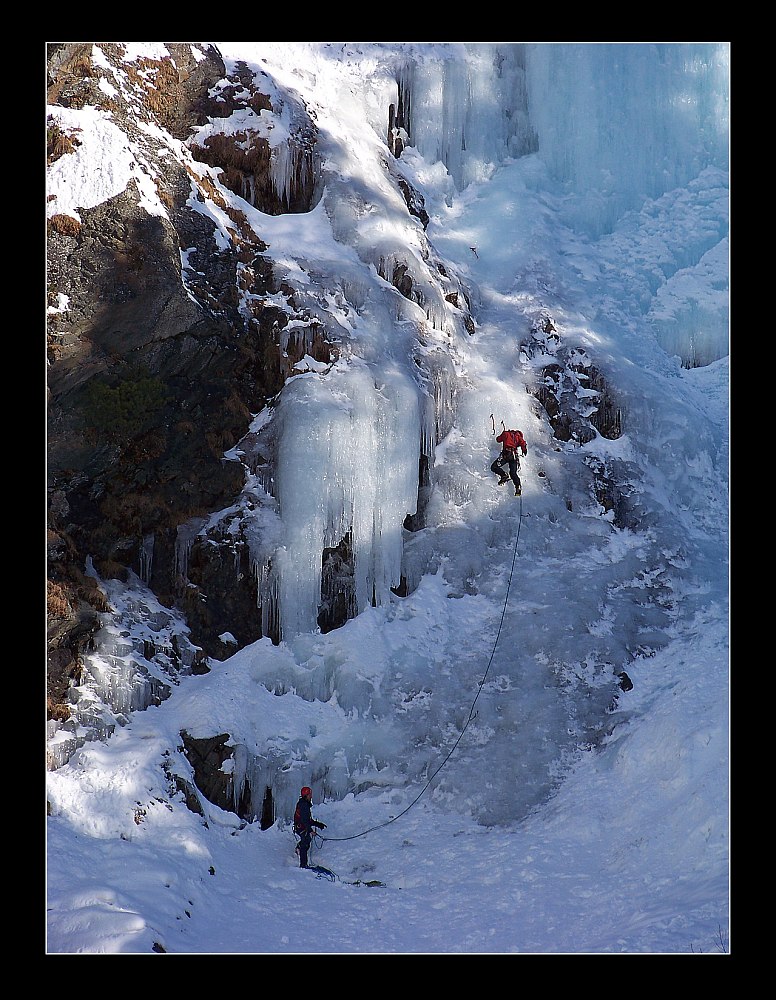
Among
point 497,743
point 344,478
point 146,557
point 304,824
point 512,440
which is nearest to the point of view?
point 304,824

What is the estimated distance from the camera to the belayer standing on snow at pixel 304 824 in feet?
30.5

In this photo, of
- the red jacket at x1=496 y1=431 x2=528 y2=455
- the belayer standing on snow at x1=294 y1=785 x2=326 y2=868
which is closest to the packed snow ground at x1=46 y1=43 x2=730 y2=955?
the belayer standing on snow at x1=294 y1=785 x2=326 y2=868

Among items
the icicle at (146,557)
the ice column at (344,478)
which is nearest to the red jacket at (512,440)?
the ice column at (344,478)

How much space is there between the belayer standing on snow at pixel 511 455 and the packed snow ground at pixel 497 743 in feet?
0.91

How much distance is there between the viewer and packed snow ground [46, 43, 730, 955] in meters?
7.77

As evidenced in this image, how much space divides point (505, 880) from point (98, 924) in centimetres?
391

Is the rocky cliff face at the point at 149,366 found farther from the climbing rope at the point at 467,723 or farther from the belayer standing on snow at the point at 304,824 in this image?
the climbing rope at the point at 467,723

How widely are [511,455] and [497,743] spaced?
3950 mm

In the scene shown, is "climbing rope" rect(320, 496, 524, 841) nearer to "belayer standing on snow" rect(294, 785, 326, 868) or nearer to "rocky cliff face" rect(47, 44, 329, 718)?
"belayer standing on snow" rect(294, 785, 326, 868)

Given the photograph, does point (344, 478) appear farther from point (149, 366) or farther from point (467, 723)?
point (467, 723)

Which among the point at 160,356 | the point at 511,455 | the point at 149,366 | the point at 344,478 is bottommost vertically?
the point at 344,478

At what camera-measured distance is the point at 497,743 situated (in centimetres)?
1077

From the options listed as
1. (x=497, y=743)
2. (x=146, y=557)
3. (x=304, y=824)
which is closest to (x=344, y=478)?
(x=146, y=557)

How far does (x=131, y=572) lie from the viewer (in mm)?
11172
